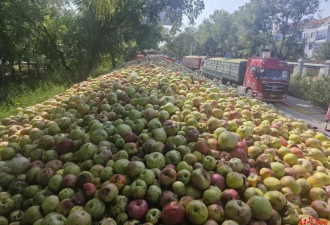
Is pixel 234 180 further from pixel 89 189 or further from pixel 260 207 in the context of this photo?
pixel 89 189

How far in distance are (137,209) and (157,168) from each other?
684mm

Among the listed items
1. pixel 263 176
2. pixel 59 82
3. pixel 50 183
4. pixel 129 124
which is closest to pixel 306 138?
pixel 263 176

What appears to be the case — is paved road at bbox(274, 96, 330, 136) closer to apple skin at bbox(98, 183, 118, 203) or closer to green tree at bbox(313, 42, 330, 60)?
apple skin at bbox(98, 183, 118, 203)

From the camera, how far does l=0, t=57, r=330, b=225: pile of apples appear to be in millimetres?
2631

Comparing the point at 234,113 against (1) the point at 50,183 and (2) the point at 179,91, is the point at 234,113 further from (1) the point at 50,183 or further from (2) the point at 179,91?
(1) the point at 50,183

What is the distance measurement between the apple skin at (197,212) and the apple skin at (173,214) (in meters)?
0.07

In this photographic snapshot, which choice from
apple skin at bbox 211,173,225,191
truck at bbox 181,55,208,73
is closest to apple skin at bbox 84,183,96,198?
apple skin at bbox 211,173,225,191

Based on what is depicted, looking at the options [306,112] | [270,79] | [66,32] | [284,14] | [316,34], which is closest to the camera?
[270,79]

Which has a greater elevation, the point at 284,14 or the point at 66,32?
the point at 284,14

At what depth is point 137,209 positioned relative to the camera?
2.60m

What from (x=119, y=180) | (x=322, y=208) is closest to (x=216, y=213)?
(x=119, y=180)

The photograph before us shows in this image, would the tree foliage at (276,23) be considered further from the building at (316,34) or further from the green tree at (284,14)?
the building at (316,34)

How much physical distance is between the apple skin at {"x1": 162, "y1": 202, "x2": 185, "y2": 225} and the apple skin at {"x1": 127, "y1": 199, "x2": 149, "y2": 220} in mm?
226

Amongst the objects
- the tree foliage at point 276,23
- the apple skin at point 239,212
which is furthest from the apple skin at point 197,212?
the tree foliage at point 276,23
